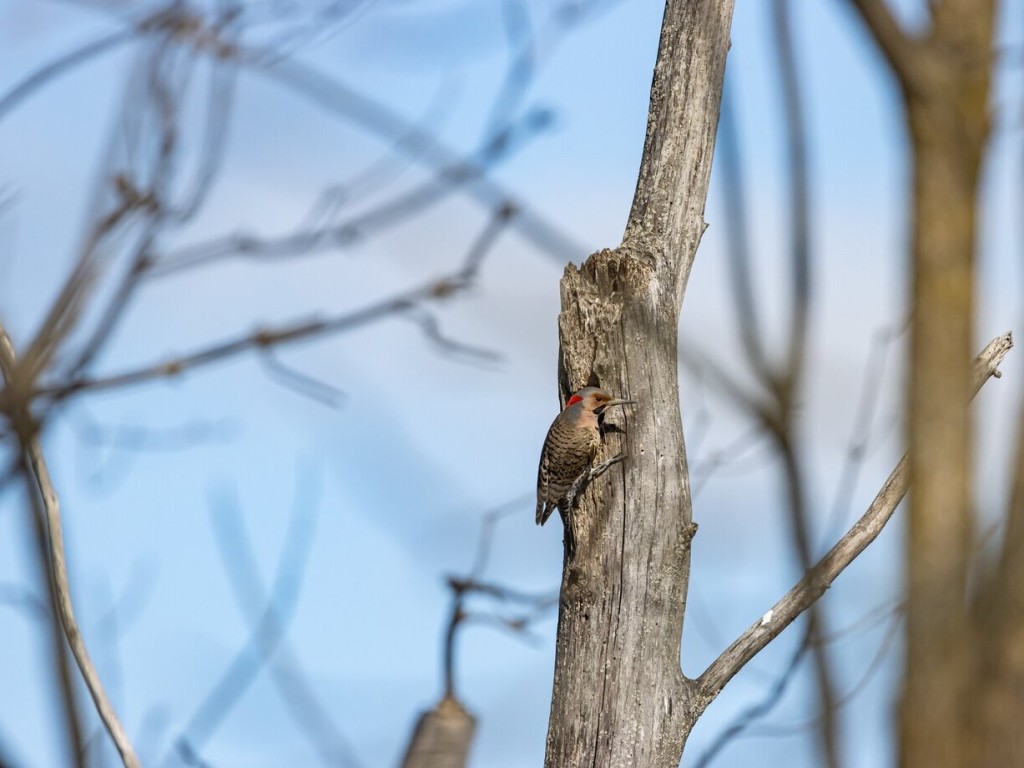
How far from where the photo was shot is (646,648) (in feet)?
13.0

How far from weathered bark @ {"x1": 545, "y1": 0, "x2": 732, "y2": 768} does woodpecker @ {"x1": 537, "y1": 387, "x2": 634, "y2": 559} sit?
6 centimetres

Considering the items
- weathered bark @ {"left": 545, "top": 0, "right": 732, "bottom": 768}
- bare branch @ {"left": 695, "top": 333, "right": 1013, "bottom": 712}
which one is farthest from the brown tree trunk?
weathered bark @ {"left": 545, "top": 0, "right": 732, "bottom": 768}

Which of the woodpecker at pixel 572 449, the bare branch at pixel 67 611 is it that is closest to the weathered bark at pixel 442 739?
the bare branch at pixel 67 611

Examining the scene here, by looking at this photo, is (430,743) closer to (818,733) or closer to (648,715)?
(818,733)

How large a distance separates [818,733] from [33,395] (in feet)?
3.77

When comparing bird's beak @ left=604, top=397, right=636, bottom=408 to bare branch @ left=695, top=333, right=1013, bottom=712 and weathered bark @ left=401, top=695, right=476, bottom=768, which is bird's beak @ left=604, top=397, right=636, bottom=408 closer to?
bare branch @ left=695, top=333, right=1013, bottom=712

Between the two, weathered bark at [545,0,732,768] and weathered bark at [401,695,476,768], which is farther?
weathered bark at [545,0,732,768]

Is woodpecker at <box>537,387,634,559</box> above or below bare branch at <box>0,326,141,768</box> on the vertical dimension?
above

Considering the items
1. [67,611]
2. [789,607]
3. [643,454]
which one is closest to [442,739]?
[67,611]

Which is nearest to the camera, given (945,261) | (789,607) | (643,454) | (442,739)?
(945,261)

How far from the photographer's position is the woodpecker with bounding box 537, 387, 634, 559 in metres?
4.27

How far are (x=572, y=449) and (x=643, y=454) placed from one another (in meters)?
0.30

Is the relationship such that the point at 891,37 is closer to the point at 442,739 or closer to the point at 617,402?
the point at 442,739

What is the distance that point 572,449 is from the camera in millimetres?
4336
